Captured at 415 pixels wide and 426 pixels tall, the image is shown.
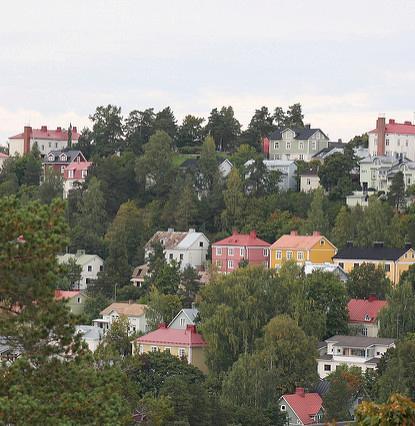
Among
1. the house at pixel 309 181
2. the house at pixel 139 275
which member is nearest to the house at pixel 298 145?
the house at pixel 309 181

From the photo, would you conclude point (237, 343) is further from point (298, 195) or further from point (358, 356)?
point (298, 195)

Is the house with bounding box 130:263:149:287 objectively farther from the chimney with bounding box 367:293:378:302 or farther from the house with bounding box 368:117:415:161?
the house with bounding box 368:117:415:161

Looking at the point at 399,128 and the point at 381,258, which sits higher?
the point at 399,128

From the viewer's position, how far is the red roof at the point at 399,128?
94750mm

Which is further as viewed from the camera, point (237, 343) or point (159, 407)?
point (237, 343)

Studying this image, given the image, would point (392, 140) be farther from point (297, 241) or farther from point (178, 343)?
point (178, 343)

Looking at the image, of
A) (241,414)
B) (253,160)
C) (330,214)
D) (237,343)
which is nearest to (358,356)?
(237,343)

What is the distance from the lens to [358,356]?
6775 cm

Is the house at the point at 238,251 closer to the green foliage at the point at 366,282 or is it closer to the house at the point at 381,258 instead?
the house at the point at 381,258

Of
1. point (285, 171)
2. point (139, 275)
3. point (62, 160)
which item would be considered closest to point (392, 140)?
point (285, 171)

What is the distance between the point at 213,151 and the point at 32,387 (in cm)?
6907

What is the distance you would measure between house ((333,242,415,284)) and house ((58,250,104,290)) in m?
15.0

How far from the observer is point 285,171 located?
9369 centimetres

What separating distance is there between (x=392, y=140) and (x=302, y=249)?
48.8 ft
